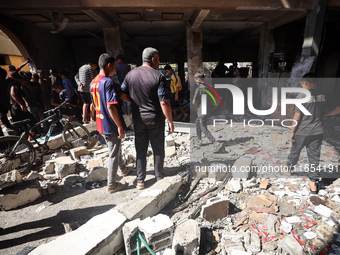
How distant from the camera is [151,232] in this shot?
1975 mm

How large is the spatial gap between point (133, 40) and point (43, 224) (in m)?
9.84

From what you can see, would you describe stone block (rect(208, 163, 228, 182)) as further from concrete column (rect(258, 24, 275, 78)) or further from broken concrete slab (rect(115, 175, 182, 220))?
concrete column (rect(258, 24, 275, 78))

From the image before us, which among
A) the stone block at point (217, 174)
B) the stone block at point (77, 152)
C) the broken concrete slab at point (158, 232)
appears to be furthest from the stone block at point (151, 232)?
the stone block at point (77, 152)

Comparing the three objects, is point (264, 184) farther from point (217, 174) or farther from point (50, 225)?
point (50, 225)

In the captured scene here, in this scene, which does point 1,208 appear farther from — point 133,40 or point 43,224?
point 133,40

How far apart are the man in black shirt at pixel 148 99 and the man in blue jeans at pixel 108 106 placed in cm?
→ 24

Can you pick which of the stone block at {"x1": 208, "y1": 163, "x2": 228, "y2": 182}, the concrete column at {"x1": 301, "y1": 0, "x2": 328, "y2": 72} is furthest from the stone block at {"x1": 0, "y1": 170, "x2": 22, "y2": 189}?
the concrete column at {"x1": 301, "y1": 0, "x2": 328, "y2": 72}

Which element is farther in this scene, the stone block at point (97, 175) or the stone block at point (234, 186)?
the stone block at point (97, 175)

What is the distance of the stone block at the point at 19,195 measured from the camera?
2971 millimetres

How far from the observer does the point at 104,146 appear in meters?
5.25

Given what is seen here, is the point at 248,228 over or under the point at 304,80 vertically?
under

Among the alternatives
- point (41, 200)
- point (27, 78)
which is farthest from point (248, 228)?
point (27, 78)

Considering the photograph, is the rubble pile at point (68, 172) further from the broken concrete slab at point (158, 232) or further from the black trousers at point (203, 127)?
the broken concrete slab at point (158, 232)

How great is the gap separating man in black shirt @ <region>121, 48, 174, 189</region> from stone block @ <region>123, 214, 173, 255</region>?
51.8 inches
